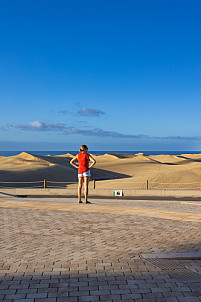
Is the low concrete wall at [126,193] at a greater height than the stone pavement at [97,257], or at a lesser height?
lesser

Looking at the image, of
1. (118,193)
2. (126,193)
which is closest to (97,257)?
(118,193)

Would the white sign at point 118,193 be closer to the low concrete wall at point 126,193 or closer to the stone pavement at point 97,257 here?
the low concrete wall at point 126,193

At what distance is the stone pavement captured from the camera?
12.1 feet

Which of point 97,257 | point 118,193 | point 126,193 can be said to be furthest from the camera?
point 126,193

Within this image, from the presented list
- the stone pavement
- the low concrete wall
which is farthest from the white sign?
the stone pavement

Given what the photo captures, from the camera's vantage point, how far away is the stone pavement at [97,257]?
369cm

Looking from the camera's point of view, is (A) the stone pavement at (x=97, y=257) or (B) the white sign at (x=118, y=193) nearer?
(A) the stone pavement at (x=97, y=257)

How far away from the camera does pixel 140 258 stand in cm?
492

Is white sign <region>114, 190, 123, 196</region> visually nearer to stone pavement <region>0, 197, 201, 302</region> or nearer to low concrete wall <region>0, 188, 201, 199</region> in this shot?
low concrete wall <region>0, 188, 201, 199</region>

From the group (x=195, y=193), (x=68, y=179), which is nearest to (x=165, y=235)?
(x=195, y=193)

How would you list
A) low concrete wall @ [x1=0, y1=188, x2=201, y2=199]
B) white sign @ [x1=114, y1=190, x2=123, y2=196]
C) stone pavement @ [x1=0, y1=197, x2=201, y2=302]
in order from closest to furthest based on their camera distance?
stone pavement @ [x1=0, y1=197, x2=201, y2=302], low concrete wall @ [x1=0, y1=188, x2=201, y2=199], white sign @ [x1=114, y1=190, x2=123, y2=196]

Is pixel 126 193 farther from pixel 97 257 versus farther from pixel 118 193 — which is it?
pixel 97 257

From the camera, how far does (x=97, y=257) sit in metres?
4.96

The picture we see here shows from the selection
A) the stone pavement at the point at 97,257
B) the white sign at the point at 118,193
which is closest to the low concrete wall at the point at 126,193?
the white sign at the point at 118,193
